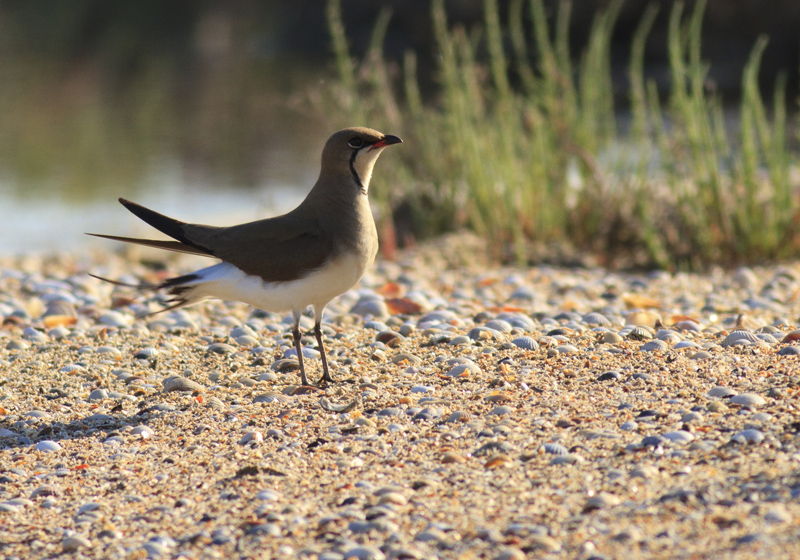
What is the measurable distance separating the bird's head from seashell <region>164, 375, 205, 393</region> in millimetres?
1260

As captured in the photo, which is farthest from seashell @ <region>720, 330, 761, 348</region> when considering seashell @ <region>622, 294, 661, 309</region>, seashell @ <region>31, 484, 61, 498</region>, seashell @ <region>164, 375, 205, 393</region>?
seashell @ <region>31, 484, 61, 498</region>

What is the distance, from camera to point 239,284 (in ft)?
15.0

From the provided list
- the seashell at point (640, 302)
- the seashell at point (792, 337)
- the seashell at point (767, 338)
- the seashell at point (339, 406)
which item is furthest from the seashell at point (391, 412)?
the seashell at point (640, 302)

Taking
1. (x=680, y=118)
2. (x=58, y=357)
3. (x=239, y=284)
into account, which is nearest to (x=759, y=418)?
(x=239, y=284)

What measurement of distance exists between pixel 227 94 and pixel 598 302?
56.4 ft

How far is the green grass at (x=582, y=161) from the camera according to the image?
7242 millimetres

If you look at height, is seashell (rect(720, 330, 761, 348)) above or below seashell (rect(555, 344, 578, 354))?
below

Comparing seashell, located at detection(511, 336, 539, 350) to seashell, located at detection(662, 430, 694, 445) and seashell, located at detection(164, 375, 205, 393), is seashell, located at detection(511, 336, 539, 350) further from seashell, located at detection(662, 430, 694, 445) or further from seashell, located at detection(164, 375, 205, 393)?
seashell, located at detection(164, 375, 205, 393)

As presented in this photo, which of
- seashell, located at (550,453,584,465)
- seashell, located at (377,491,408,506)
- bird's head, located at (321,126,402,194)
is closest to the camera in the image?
seashell, located at (377,491,408,506)

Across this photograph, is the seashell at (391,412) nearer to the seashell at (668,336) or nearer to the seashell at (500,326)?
the seashell at (500,326)

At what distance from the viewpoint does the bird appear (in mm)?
4520

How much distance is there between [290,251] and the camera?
4.56 m

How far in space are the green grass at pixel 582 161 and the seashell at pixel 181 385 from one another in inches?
144

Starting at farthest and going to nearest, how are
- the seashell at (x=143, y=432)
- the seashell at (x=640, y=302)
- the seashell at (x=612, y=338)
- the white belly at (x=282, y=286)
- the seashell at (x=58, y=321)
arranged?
the seashell at (x=640, y=302), the seashell at (x=58, y=321), the seashell at (x=612, y=338), the white belly at (x=282, y=286), the seashell at (x=143, y=432)
